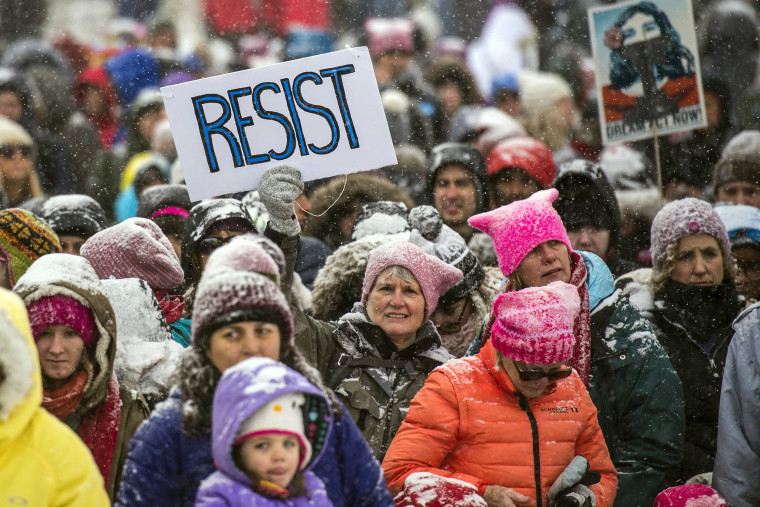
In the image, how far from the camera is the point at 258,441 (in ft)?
11.1

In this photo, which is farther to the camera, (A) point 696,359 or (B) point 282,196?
(A) point 696,359

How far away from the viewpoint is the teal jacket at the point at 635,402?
496 centimetres

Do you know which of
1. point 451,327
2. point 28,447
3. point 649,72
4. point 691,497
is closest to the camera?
point 28,447

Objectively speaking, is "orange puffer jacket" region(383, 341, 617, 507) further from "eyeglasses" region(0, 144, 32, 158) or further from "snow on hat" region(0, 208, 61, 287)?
"eyeglasses" region(0, 144, 32, 158)

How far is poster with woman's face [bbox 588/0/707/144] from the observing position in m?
7.25

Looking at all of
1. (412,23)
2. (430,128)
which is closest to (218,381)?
(430,128)

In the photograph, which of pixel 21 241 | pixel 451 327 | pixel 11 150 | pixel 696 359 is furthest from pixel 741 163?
pixel 11 150

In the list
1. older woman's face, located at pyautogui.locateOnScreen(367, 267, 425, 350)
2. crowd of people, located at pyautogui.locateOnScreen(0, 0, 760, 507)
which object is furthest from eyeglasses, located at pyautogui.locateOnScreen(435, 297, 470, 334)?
older woman's face, located at pyautogui.locateOnScreen(367, 267, 425, 350)

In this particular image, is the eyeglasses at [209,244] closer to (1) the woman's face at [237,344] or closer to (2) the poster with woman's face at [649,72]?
(1) the woman's face at [237,344]

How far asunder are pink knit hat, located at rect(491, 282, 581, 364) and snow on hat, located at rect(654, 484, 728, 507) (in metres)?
0.87

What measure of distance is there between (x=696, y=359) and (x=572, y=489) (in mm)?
1570

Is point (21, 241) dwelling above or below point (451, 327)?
above

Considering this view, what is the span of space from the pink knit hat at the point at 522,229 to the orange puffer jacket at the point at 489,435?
0.80m

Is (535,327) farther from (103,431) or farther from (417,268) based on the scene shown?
(103,431)
